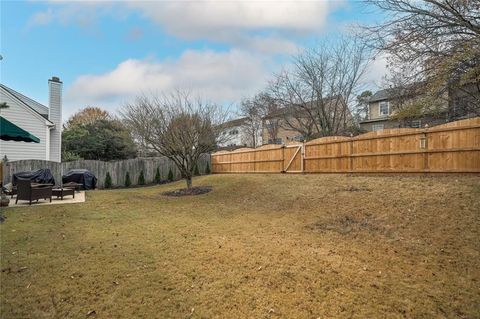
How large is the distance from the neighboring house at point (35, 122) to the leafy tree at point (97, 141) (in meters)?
4.52

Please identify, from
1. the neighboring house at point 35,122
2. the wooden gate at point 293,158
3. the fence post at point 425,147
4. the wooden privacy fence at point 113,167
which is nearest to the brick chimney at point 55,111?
the neighboring house at point 35,122

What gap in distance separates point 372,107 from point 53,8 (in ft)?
89.4

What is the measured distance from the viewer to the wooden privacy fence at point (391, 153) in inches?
314

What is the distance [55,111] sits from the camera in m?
16.5

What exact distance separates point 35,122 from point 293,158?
44.5 ft

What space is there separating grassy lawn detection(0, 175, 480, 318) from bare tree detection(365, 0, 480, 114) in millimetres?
2760

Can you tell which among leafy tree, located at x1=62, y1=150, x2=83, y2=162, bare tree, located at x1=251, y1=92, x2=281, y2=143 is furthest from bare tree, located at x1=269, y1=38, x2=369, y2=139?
leafy tree, located at x1=62, y1=150, x2=83, y2=162

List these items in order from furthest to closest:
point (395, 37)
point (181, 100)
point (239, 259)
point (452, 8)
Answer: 1. point (181, 100)
2. point (395, 37)
3. point (452, 8)
4. point (239, 259)

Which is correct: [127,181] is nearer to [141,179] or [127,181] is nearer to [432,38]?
[141,179]

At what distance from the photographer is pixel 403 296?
323 centimetres

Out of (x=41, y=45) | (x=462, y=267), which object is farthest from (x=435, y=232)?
(x=41, y=45)

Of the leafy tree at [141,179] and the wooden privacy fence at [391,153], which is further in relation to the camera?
the leafy tree at [141,179]

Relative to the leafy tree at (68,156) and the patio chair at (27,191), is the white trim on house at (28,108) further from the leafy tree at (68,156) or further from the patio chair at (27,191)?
the patio chair at (27,191)

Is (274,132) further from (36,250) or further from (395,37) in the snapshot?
(36,250)
